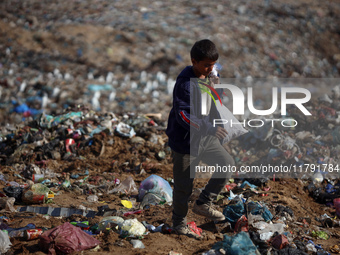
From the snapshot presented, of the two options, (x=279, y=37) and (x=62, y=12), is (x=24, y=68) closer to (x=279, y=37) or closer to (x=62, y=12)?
(x=62, y=12)

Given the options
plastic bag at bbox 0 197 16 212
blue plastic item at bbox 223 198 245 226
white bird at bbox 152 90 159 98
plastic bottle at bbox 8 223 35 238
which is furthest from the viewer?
white bird at bbox 152 90 159 98

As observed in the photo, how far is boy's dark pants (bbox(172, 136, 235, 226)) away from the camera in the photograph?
267cm

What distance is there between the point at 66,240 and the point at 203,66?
146 cm

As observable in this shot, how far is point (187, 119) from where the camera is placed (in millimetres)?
2473

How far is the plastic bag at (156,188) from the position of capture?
3.85 m

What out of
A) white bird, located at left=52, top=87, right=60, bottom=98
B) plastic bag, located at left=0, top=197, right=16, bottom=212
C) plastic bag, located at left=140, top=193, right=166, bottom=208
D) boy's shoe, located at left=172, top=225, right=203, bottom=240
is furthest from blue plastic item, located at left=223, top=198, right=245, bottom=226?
white bird, located at left=52, top=87, right=60, bottom=98

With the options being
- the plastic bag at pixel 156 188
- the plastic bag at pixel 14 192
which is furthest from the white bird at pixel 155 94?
the plastic bag at pixel 14 192

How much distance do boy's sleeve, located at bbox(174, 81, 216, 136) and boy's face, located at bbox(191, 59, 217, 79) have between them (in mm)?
120

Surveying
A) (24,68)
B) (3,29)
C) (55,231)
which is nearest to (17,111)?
(24,68)

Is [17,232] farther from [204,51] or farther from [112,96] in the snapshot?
[112,96]

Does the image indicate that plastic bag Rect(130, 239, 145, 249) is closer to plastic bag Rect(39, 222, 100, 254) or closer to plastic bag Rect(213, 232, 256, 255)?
plastic bag Rect(39, 222, 100, 254)

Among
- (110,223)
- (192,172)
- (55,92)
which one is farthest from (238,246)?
(55,92)

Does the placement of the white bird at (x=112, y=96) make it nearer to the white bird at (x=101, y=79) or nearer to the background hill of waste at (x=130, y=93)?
the background hill of waste at (x=130, y=93)

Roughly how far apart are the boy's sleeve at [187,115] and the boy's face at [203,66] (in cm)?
12
